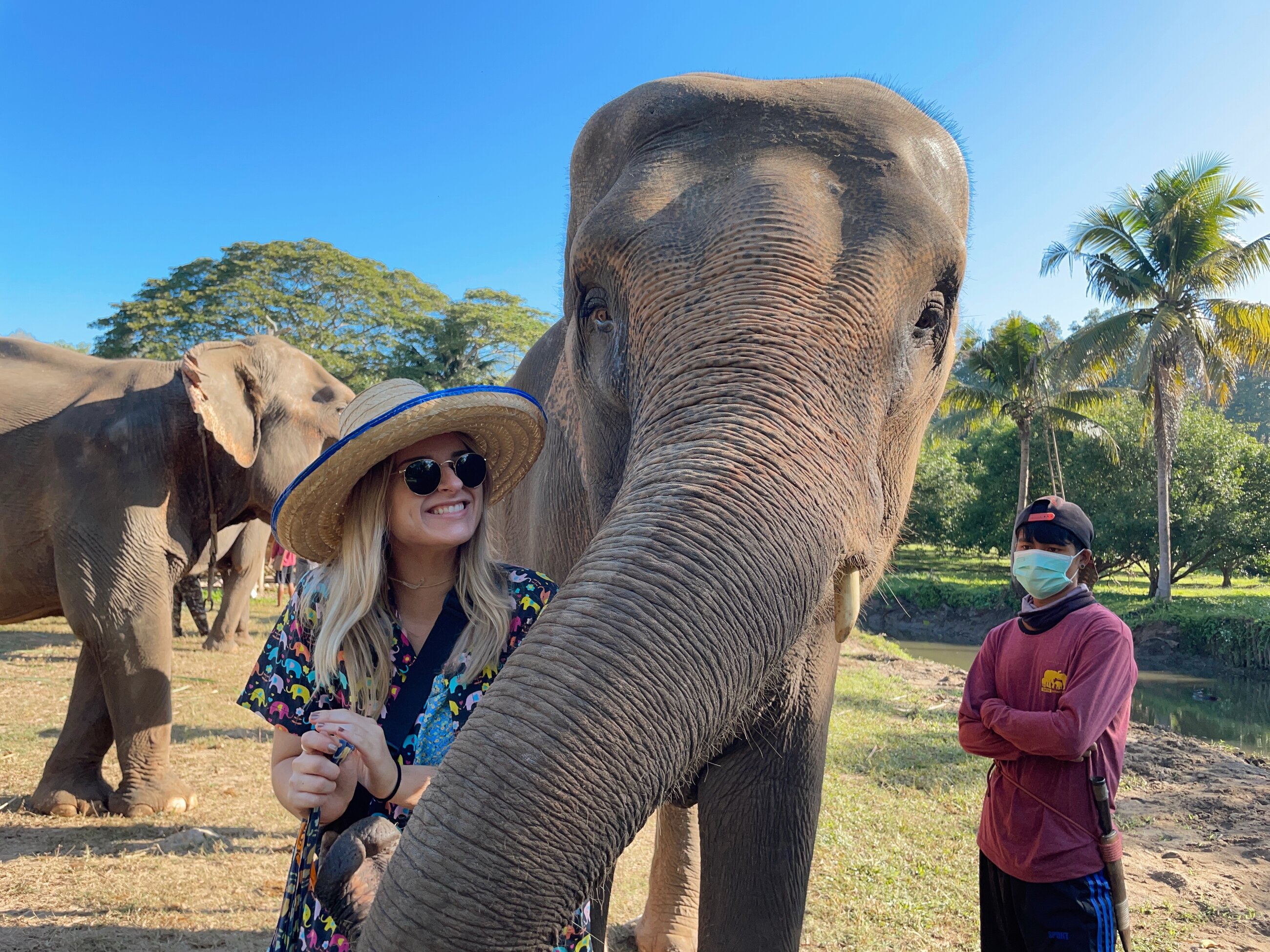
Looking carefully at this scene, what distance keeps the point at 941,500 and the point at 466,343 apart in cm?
2171

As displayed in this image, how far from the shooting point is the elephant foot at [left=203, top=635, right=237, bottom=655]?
11930 mm

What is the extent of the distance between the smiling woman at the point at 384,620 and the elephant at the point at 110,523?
14.0ft

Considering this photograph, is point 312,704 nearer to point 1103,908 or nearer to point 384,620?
point 384,620

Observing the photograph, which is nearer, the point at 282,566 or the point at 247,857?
the point at 247,857

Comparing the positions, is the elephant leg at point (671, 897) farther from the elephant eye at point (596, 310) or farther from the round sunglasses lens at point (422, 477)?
the round sunglasses lens at point (422, 477)

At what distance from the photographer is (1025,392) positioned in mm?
28844

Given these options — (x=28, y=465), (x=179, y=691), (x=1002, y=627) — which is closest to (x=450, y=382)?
(x=179, y=691)

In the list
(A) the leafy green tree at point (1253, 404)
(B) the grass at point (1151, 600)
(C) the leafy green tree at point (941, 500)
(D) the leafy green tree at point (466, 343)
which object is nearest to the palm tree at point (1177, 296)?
(B) the grass at point (1151, 600)

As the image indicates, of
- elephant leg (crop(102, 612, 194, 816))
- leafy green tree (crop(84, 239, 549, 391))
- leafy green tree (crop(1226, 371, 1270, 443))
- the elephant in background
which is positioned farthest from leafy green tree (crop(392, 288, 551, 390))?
leafy green tree (crop(1226, 371, 1270, 443))

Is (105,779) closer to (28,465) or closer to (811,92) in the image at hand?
(28,465)

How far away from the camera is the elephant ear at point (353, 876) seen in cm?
149

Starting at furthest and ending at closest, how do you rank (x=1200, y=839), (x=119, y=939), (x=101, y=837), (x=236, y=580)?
(x=236, y=580) → (x=1200, y=839) → (x=101, y=837) → (x=119, y=939)

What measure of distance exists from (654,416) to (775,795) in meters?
1.46

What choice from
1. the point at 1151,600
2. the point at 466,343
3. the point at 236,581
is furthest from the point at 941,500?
the point at 236,581
